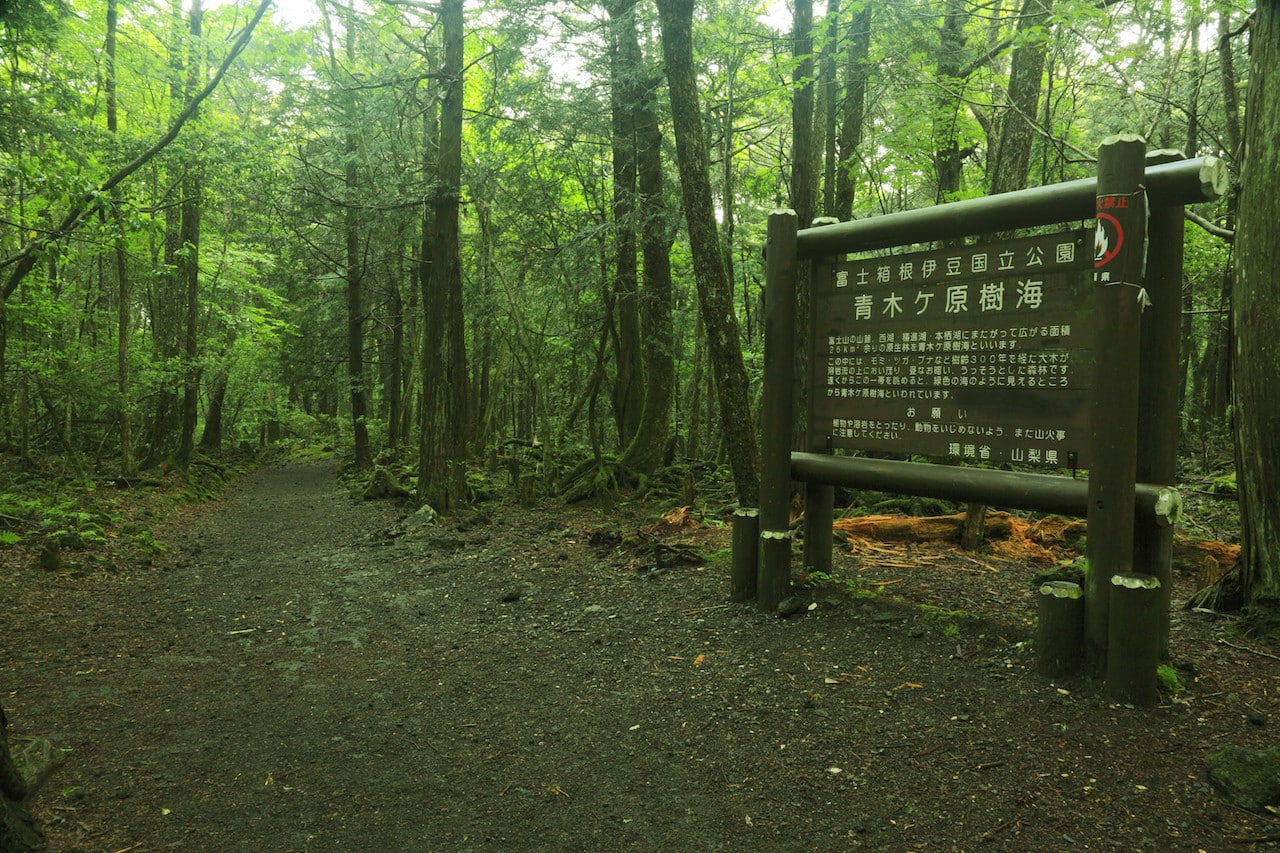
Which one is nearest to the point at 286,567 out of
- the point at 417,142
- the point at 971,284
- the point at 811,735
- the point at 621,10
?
the point at 811,735

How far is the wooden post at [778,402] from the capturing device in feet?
19.2

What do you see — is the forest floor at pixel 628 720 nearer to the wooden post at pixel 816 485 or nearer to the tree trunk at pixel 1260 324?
the wooden post at pixel 816 485

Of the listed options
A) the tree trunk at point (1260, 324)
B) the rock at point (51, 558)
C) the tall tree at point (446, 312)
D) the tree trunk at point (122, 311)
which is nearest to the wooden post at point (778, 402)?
the tree trunk at point (1260, 324)

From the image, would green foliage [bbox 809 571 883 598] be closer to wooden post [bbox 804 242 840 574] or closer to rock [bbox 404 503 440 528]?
wooden post [bbox 804 242 840 574]

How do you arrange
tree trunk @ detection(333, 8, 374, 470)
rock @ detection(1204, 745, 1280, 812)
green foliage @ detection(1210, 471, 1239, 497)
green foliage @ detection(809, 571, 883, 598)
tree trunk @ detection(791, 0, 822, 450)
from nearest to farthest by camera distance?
rock @ detection(1204, 745, 1280, 812) < green foliage @ detection(809, 571, 883, 598) < tree trunk @ detection(791, 0, 822, 450) < green foliage @ detection(1210, 471, 1239, 497) < tree trunk @ detection(333, 8, 374, 470)

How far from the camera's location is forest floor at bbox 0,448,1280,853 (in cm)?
321

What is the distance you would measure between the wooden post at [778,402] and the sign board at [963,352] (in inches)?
9.8

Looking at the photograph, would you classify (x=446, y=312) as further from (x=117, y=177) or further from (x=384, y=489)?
(x=384, y=489)

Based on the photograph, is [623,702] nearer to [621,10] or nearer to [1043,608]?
[1043,608]

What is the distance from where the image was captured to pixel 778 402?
588cm

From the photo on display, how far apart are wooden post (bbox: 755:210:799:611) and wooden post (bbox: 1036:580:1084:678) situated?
2041 millimetres

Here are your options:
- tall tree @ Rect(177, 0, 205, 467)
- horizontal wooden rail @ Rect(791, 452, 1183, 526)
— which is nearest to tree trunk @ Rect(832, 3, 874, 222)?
horizontal wooden rail @ Rect(791, 452, 1183, 526)

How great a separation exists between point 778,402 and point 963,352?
148 centimetres

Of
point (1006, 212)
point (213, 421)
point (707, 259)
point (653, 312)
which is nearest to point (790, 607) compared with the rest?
point (1006, 212)
